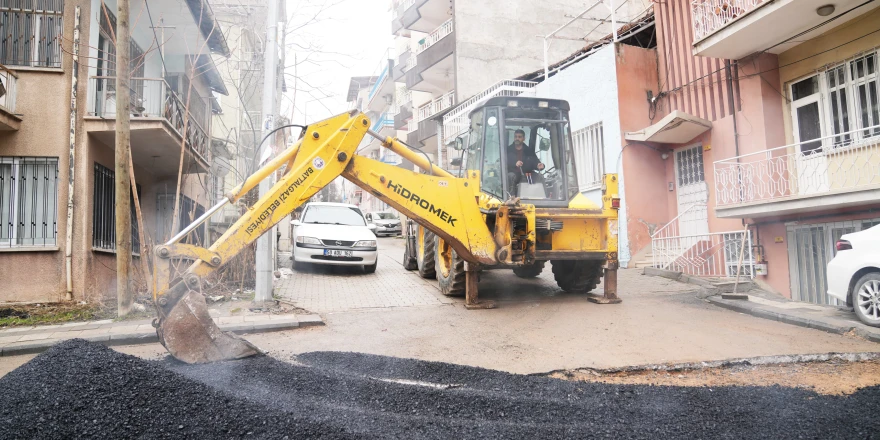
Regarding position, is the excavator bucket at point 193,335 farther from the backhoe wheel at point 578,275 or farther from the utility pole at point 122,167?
the backhoe wheel at point 578,275

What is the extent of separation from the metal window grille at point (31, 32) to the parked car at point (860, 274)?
12547 millimetres

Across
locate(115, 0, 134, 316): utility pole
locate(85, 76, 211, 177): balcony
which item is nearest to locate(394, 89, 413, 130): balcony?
locate(85, 76, 211, 177): balcony

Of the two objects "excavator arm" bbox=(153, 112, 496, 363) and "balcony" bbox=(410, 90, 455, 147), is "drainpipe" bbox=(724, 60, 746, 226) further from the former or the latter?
"balcony" bbox=(410, 90, 455, 147)

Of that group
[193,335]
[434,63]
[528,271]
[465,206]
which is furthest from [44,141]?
[434,63]

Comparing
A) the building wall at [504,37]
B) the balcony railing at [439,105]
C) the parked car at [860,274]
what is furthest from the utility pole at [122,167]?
the building wall at [504,37]

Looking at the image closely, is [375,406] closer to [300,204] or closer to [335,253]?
[300,204]

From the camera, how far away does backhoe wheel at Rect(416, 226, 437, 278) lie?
1004 cm

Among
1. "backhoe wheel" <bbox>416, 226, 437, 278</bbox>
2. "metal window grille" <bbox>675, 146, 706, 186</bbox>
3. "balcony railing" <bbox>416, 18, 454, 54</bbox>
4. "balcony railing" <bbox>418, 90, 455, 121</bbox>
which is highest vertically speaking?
"balcony railing" <bbox>416, 18, 454, 54</bbox>

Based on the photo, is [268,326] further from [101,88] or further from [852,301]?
[852,301]

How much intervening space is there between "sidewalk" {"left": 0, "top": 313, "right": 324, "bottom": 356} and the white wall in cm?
872

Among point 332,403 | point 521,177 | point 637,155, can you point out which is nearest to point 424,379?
point 332,403

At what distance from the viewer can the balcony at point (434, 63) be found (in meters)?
22.9

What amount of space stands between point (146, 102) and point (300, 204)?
7.68 meters

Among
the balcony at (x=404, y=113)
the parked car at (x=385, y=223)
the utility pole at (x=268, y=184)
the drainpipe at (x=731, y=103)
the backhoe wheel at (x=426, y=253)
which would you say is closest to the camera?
the utility pole at (x=268, y=184)
